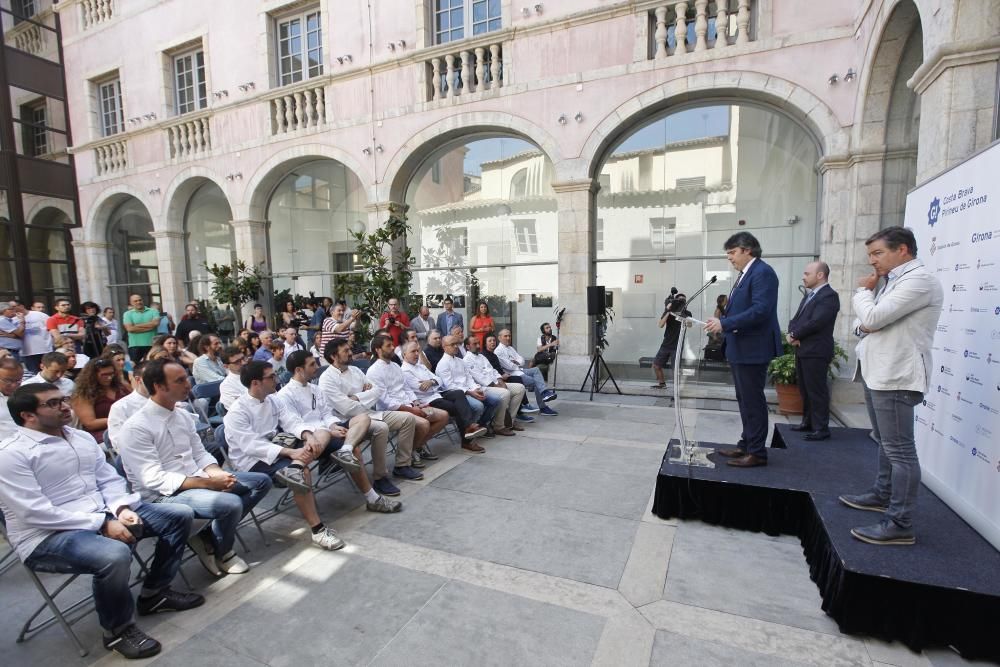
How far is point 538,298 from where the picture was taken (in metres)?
9.62

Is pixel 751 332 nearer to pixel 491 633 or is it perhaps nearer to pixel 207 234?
pixel 491 633

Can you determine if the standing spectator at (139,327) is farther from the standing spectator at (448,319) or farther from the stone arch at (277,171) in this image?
the standing spectator at (448,319)

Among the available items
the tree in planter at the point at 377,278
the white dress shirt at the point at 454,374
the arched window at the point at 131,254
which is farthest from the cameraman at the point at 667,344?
the arched window at the point at 131,254

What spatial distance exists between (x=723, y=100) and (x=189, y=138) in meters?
12.2

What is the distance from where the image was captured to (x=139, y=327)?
8727 millimetres

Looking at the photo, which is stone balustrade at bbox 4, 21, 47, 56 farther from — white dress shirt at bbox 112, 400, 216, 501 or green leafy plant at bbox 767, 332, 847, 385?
green leafy plant at bbox 767, 332, 847, 385

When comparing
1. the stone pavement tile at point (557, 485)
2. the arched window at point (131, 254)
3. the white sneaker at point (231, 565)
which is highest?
the arched window at point (131, 254)

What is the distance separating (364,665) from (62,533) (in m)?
1.62

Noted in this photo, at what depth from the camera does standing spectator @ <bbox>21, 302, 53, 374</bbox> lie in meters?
7.23

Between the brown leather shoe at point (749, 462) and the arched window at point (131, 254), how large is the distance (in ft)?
50.9

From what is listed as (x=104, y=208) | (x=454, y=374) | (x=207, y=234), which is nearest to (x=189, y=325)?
(x=207, y=234)

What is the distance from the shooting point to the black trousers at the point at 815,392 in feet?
15.5

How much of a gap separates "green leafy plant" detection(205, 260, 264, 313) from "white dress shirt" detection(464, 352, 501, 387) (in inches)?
308

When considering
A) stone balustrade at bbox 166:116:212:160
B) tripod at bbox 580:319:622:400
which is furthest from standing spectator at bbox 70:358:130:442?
stone balustrade at bbox 166:116:212:160
